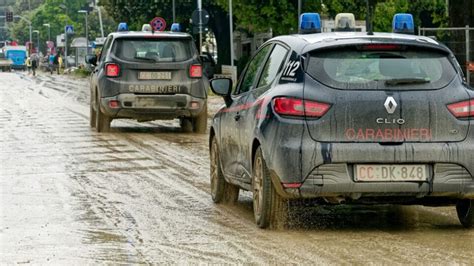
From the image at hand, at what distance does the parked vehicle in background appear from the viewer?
135 m

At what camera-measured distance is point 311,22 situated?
1102cm

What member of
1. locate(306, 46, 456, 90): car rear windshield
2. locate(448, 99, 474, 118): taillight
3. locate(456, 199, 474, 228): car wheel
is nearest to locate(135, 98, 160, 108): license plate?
locate(456, 199, 474, 228): car wheel

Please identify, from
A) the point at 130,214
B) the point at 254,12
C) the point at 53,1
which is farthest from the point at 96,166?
the point at 53,1

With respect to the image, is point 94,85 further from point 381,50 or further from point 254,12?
point 254,12

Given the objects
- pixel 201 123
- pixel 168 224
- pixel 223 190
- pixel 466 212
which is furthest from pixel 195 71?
pixel 466 212

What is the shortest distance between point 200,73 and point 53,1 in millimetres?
149002

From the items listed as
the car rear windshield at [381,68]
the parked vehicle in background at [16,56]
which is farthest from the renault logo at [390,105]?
the parked vehicle in background at [16,56]

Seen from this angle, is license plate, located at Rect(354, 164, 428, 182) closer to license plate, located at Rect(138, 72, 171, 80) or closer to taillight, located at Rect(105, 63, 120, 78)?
license plate, located at Rect(138, 72, 171, 80)

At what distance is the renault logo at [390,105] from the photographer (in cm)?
925

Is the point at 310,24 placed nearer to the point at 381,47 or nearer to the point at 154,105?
the point at 381,47

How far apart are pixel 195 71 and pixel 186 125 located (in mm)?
2061

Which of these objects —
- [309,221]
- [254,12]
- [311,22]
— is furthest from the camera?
[254,12]

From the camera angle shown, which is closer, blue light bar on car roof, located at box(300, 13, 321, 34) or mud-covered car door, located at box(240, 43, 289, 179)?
mud-covered car door, located at box(240, 43, 289, 179)

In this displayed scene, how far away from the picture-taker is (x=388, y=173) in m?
9.19
